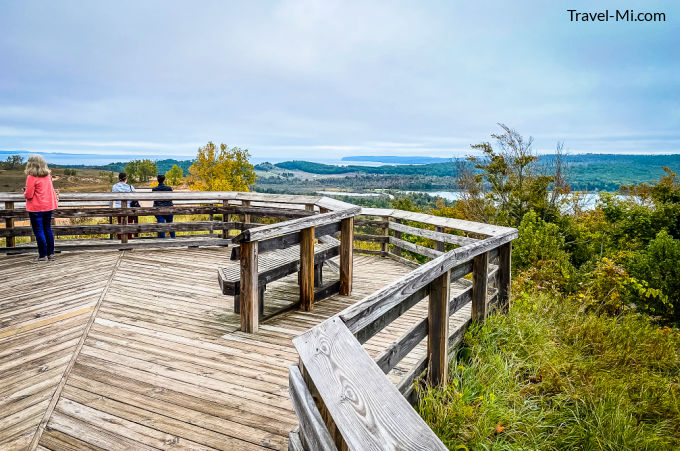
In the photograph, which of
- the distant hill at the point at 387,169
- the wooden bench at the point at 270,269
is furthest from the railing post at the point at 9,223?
the distant hill at the point at 387,169

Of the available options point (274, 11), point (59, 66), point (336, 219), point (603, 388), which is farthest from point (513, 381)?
point (59, 66)

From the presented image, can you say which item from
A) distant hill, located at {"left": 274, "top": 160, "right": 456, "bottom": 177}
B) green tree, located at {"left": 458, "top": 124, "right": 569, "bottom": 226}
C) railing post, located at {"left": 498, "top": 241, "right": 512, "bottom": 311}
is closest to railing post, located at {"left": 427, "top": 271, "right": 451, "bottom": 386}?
railing post, located at {"left": 498, "top": 241, "right": 512, "bottom": 311}

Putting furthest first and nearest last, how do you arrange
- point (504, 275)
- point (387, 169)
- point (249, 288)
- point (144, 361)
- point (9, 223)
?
point (387, 169) < point (9, 223) < point (504, 275) < point (249, 288) < point (144, 361)

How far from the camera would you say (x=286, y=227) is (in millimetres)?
4223

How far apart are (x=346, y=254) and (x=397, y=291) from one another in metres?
3.12

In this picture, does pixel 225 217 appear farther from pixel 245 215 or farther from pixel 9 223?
pixel 9 223

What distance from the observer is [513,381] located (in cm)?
318

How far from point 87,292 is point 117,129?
6332cm

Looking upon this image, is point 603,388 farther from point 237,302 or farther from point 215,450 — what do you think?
point 237,302

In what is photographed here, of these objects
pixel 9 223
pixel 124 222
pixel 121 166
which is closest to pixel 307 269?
pixel 124 222

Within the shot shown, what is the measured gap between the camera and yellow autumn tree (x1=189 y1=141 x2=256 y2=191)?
51188 millimetres

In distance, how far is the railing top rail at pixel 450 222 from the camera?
507cm

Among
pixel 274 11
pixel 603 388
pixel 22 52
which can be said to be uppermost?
pixel 274 11

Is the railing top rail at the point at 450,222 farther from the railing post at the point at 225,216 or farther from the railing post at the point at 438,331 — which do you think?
the railing post at the point at 225,216
